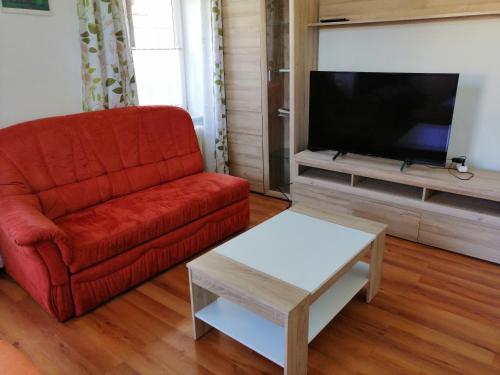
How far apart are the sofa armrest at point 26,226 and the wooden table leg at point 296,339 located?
1190 millimetres

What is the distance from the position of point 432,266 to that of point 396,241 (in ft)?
1.19

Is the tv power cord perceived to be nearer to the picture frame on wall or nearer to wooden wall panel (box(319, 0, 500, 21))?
wooden wall panel (box(319, 0, 500, 21))

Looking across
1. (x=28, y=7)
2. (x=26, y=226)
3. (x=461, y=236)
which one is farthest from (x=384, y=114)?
(x=28, y=7)

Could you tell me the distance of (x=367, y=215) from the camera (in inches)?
120

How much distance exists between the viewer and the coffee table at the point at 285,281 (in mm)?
1624

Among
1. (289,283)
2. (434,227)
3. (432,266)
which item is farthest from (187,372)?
(434,227)

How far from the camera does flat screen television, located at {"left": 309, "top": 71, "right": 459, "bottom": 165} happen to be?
2.70 meters

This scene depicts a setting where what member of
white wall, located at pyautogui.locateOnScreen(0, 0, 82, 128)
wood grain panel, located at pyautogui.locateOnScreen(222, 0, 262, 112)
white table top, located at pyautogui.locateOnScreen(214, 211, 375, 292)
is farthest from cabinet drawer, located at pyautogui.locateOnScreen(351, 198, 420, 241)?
white wall, located at pyautogui.locateOnScreen(0, 0, 82, 128)

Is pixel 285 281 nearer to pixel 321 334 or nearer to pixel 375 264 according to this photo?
pixel 321 334

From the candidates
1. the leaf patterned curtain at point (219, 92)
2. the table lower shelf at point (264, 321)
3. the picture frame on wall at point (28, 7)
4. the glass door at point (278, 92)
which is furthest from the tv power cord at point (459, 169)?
the picture frame on wall at point (28, 7)

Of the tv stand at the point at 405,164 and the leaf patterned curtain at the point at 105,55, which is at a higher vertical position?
the leaf patterned curtain at the point at 105,55

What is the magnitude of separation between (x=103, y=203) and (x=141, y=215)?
384mm

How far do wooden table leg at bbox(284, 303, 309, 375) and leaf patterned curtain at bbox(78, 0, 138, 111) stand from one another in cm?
222

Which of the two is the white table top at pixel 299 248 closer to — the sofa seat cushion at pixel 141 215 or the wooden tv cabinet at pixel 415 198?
the sofa seat cushion at pixel 141 215
